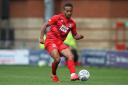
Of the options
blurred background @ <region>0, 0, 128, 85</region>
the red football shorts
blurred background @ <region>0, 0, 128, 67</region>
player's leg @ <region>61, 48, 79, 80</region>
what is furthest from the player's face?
blurred background @ <region>0, 0, 128, 67</region>

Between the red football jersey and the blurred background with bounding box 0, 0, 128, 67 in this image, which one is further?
the blurred background with bounding box 0, 0, 128, 67

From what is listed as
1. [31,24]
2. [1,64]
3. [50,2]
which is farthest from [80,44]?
[1,64]

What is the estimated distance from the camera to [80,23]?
4156 cm

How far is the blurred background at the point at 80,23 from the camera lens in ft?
134

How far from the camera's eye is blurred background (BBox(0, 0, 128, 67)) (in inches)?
1607

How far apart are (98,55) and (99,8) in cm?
875

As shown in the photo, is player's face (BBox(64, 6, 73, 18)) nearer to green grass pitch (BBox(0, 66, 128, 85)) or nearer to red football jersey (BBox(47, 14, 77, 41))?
red football jersey (BBox(47, 14, 77, 41))

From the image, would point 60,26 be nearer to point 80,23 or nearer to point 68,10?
point 68,10

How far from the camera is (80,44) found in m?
41.3

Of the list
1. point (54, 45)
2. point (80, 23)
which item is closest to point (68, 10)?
point (54, 45)

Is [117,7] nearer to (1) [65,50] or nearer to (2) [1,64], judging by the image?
(2) [1,64]

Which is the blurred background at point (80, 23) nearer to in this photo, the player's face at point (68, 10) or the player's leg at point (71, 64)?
the player's face at point (68, 10)

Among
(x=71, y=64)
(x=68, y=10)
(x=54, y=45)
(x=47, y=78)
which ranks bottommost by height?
(x=47, y=78)

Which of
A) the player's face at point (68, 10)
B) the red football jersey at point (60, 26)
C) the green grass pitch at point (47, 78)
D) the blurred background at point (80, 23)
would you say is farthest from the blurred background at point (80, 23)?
the player's face at point (68, 10)
